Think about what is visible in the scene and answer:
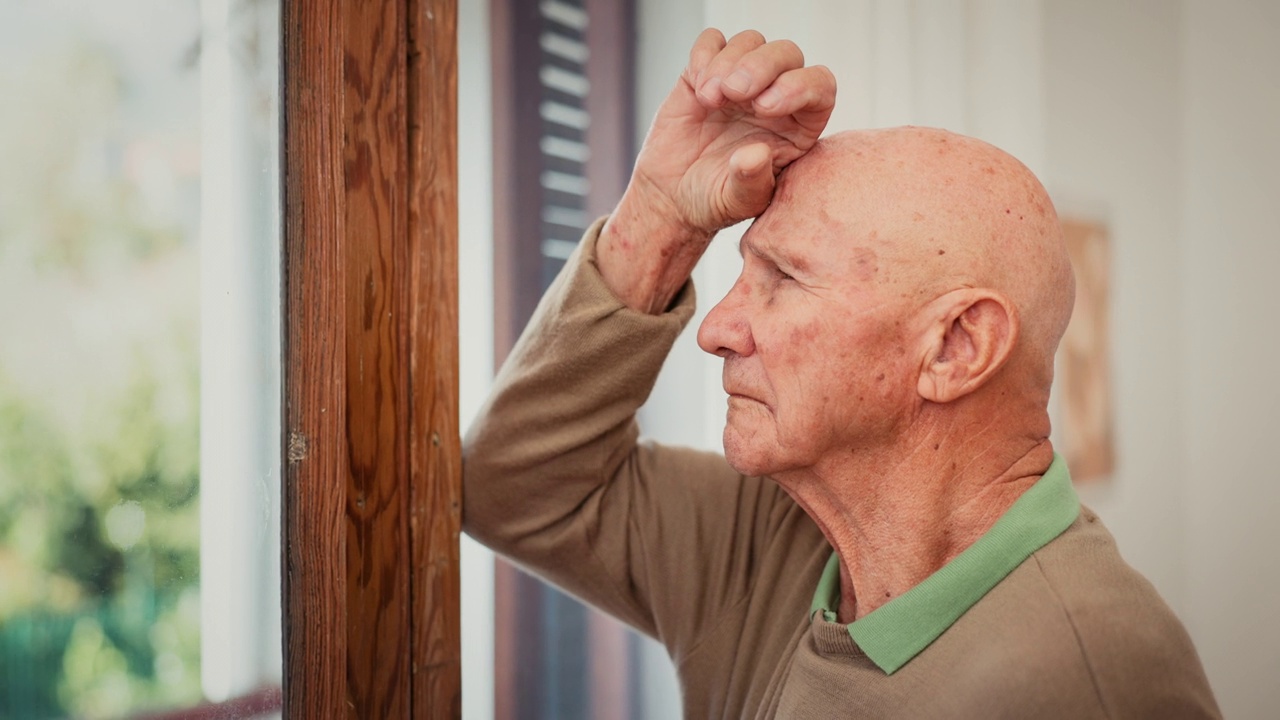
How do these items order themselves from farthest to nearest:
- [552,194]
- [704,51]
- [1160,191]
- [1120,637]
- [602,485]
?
[552,194]
[1160,191]
[602,485]
[704,51]
[1120,637]

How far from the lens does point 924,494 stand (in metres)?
1.09

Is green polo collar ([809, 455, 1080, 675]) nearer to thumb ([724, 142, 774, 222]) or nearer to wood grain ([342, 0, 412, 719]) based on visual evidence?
thumb ([724, 142, 774, 222])

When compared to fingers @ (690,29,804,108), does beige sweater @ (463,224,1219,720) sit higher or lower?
lower

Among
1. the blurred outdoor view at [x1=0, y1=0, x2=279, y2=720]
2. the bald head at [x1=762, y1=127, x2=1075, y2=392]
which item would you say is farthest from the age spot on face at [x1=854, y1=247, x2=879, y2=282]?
the blurred outdoor view at [x1=0, y1=0, x2=279, y2=720]

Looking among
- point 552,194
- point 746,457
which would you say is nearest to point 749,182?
point 746,457

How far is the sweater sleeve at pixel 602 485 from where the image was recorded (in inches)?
52.7

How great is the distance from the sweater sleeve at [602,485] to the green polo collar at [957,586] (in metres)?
0.36

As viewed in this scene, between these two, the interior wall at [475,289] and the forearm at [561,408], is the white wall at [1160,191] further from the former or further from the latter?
the forearm at [561,408]

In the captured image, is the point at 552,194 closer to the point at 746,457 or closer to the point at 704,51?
the point at 704,51

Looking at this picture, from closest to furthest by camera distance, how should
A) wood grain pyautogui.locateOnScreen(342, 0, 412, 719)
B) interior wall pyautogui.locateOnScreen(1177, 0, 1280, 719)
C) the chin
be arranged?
the chin → wood grain pyautogui.locateOnScreen(342, 0, 412, 719) → interior wall pyautogui.locateOnScreen(1177, 0, 1280, 719)

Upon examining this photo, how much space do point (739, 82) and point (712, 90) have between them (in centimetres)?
6

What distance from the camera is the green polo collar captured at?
1015 mm

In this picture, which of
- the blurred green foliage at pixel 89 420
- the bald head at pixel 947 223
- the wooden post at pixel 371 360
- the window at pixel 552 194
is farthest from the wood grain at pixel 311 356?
the window at pixel 552 194

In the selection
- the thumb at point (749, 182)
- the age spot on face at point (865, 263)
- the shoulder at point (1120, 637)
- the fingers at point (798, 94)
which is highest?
the fingers at point (798, 94)
